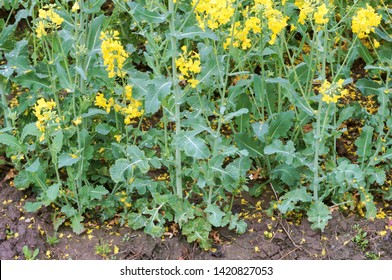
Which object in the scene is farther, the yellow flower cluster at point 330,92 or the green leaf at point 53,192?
the green leaf at point 53,192

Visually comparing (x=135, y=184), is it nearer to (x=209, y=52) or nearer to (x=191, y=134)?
(x=191, y=134)

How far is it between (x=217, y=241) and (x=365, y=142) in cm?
127

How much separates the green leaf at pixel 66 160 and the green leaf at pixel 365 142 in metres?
1.99

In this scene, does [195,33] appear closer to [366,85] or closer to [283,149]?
[283,149]

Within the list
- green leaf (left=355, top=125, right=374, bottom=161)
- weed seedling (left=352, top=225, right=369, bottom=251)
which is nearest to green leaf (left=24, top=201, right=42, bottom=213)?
weed seedling (left=352, top=225, right=369, bottom=251)

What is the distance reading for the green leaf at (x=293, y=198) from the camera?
3.97 m

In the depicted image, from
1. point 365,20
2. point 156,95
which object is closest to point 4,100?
point 156,95

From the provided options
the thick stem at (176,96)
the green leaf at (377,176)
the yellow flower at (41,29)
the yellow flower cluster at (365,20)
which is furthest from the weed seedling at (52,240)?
the yellow flower cluster at (365,20)

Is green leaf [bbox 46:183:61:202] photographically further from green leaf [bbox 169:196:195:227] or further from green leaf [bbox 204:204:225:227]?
green leaf [bbox 204:204:225:227]

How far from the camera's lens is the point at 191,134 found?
361 centimetres

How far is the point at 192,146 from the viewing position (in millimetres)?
3551

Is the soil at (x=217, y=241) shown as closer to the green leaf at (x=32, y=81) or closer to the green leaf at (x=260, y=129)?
the green leaf at (x=260, y=129)

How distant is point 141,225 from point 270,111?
1.22 m

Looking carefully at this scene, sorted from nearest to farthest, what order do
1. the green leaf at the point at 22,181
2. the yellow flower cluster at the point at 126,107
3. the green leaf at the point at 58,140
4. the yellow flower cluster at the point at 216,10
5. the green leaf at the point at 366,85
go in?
the yellow flower cluster at the point at 216,10 < the green leaf at the point at 58,140 < the yellow flower cluster at the point at 126,107 < the green leaf at the point at 22,181 < the green leaf at the point at 366,85
